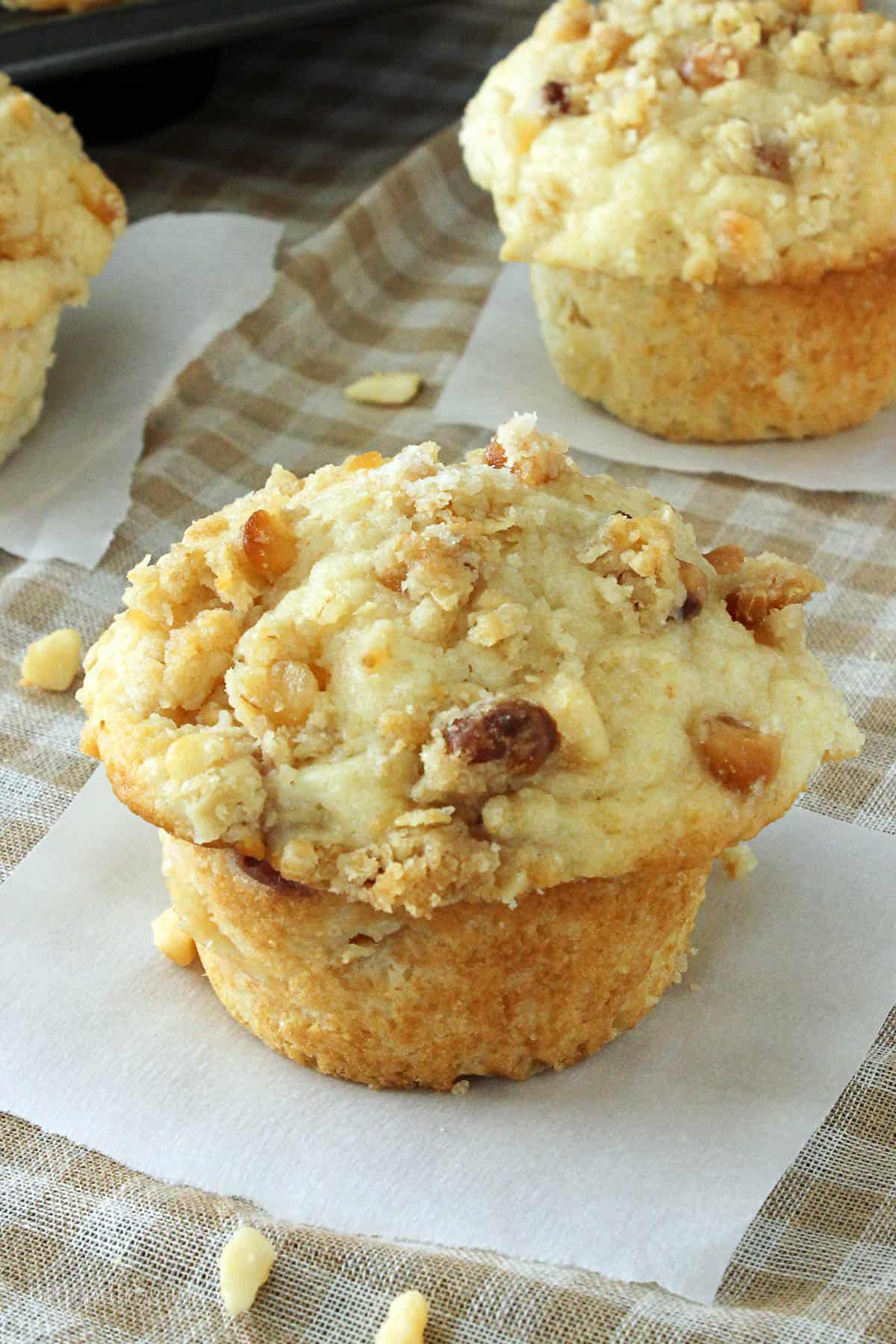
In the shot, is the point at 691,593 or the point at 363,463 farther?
the point at 363,463

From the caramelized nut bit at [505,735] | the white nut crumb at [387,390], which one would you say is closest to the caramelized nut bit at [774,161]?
the white nut crumb at [387,390]

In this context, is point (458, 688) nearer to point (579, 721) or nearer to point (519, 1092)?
point (579, 721)

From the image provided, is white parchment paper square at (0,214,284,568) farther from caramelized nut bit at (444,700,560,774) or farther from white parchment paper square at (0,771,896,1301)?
caramelized nut bit at (444,700,560,774)

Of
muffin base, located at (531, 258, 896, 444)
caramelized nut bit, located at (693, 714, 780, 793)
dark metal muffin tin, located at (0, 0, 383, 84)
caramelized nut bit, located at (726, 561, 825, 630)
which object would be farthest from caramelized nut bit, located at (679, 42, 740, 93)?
caramelized nut bit, located at (693, 714, 780, 793)

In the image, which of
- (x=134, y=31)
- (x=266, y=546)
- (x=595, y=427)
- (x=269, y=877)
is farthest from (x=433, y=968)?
(x=134, y=31)

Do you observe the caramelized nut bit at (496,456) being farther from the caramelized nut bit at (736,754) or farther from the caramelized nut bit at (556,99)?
the caramelized nut bit at (556,99)
